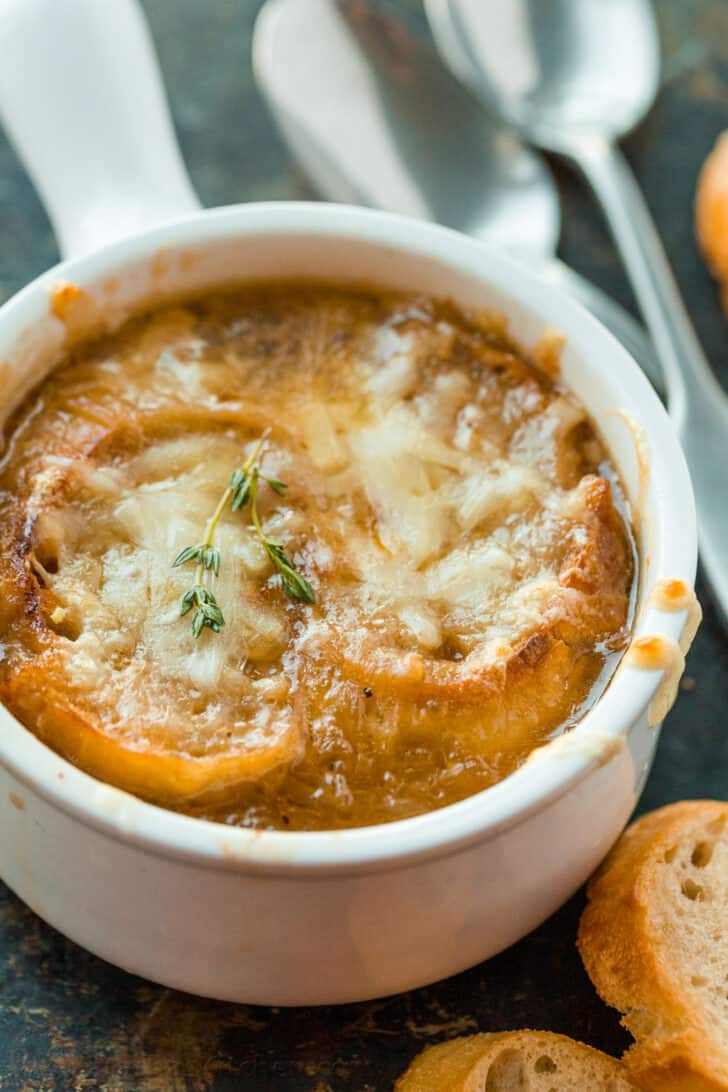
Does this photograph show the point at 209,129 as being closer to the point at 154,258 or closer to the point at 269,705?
the point at 154,258

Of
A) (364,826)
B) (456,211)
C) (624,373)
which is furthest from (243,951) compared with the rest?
(456,211)

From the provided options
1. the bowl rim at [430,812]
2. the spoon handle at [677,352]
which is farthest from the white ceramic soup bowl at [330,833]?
the spoon handle at [677,352]

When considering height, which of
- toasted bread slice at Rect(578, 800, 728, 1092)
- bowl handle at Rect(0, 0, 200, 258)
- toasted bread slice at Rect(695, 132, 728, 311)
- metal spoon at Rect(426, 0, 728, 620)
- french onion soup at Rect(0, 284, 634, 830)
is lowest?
toasted bread slice at Rect(578, 800, 728, 1092)

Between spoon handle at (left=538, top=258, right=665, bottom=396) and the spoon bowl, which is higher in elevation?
the spoon bowl

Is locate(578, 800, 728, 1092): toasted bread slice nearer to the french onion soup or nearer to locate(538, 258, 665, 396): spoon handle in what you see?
the french onion soup

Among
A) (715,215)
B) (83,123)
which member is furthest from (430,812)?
(715,215)

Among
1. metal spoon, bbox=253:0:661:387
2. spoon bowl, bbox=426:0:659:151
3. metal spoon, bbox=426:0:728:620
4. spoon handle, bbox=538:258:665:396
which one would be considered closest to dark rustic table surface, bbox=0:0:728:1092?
spoon handle, bbox=538:258:665:396

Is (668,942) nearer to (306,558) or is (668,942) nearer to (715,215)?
(306,558)
